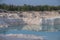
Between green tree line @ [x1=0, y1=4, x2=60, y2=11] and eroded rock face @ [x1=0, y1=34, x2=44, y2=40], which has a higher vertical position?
green tree line @ [x1=0, y1=4, x2=60, y2=11]

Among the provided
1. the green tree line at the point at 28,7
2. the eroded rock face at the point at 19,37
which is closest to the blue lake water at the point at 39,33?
the eroded rock face at the point at 19,37

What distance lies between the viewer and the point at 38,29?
1819 mm

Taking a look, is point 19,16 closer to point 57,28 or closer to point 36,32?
point 36,32

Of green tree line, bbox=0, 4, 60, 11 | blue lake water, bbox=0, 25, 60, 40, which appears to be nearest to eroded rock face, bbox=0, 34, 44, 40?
blue lake water, bbox=0, 25, 60, 40

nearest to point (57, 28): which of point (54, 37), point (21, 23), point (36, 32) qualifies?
point (54, 37)

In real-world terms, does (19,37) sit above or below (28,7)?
below

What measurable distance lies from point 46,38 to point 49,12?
34 cm

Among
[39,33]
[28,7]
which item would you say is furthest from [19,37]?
[28,7]

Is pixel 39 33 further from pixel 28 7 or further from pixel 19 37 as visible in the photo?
pixel 28 7

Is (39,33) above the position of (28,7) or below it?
below

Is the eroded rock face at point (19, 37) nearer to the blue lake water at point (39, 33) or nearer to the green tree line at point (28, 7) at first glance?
the blue lake water at point (39, 33)

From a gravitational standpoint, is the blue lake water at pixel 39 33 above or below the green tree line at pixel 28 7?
below

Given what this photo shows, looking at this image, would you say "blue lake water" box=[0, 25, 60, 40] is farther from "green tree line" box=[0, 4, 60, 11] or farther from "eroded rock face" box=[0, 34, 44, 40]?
"green tree line" box=[0, 4, 60, 11]

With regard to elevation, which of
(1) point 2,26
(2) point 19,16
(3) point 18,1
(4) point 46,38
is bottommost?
(4) point 46,38
